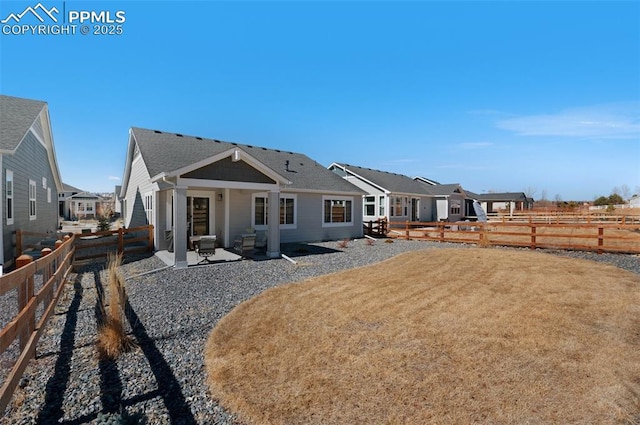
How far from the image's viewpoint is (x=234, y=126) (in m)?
23.6

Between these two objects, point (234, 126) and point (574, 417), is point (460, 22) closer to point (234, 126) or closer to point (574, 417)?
point (574, 417)

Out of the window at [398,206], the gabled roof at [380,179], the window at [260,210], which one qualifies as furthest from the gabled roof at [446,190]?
the window at [260,210]

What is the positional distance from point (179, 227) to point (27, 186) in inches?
308

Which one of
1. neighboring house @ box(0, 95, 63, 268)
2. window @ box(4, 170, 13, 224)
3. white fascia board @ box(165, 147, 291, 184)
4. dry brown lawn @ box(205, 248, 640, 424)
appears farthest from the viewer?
window @ box(4, 170, 13, 224)

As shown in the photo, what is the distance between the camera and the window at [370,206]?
2329 cm

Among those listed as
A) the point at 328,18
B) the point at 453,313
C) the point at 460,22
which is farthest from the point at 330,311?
the point at 460,22

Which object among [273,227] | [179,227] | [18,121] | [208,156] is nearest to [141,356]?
[179,227]

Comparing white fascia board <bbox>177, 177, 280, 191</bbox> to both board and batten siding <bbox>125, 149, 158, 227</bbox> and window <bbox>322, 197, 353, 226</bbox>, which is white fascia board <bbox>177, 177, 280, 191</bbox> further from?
window <bbox>322, 197, 353, 226</bbox>

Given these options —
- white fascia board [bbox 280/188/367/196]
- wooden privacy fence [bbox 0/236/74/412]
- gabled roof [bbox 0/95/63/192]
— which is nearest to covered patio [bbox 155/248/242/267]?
white fascia board [bbox 280/188/367/196]

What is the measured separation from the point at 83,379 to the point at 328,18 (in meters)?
11.3

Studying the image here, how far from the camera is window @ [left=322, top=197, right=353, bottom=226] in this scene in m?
16.8

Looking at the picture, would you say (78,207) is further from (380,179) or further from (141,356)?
(141,356)

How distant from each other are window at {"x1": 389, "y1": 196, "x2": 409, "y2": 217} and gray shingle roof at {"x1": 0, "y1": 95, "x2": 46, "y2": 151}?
19753 millimetres

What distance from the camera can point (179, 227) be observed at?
30.6 feet
